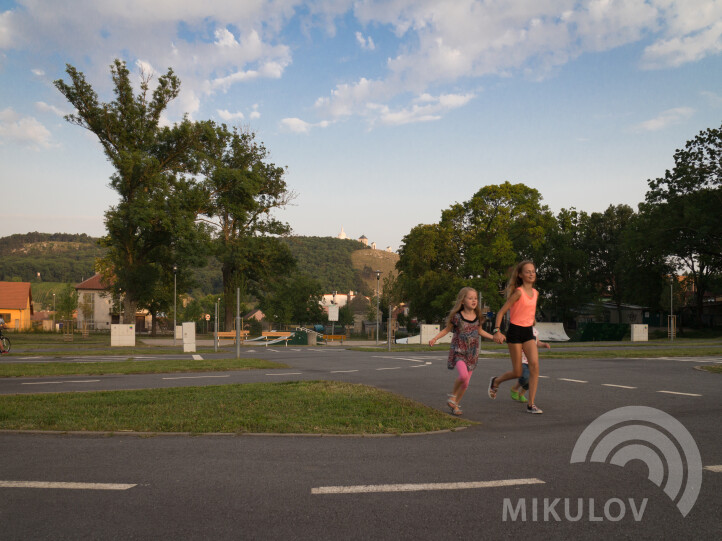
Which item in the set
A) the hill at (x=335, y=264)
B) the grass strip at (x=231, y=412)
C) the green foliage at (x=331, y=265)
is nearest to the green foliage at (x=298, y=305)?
the hill at (x=335, y=264)

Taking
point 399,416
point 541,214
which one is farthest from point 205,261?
point 399,416

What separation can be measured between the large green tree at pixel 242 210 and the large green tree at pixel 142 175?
249cm

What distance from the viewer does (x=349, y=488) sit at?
403cm

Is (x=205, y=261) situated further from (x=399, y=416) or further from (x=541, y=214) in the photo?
(x=399, y=416)

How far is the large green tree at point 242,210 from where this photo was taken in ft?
136

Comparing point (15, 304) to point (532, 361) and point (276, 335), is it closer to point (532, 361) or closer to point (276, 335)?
point (276, 335)

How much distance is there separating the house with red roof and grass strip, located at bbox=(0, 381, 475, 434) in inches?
3288

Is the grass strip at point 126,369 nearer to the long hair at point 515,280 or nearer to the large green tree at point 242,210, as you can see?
the long hair at point 515,280

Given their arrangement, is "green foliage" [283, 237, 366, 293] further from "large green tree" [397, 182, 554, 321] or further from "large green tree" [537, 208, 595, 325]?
"large green tree" [397, 182, 554, 321]

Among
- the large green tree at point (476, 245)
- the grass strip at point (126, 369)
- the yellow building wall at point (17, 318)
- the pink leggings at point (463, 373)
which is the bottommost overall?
the yellow building wall at point (17, 318)

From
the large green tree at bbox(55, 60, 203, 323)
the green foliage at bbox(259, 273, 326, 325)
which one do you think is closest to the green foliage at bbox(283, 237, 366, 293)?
the green foliage at bbox(259, 273, 326, 325)

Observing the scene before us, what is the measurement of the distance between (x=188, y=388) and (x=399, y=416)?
4624 mm

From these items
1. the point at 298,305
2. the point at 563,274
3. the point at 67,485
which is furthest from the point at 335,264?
the point at 67,485

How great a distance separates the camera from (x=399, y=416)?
22.9ft
